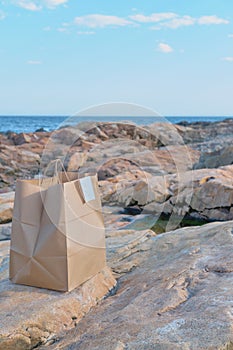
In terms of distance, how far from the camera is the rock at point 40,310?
242cm

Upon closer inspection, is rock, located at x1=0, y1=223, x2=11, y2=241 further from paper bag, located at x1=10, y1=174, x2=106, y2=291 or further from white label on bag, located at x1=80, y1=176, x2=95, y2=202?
white label on bag, located at x1=80, y1=176, x2=95, y2=202

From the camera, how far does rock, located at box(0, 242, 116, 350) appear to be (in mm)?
2420

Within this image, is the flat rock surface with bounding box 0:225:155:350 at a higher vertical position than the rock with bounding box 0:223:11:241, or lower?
higher

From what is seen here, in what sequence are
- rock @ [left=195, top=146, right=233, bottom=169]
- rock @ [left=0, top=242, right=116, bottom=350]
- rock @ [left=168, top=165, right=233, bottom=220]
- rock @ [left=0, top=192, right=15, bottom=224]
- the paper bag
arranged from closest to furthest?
1. rock @ [left=0, top=242, right=116, bottom=350]
2. the paper bag
3. rock @ [left=0, top=192, right=15, bottom=224]
4. rock @ [left=168, top=165, right=233, bottom=220]
5. rock @ [left=195, top=146, right=233, bottom=169]

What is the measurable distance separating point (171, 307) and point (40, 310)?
82 cm

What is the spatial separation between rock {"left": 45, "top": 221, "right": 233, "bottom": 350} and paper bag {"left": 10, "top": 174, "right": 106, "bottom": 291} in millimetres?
366

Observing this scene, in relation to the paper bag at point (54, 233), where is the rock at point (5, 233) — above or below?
below

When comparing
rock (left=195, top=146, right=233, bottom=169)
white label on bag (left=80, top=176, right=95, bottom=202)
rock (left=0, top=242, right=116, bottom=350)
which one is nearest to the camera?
rock (left=0, top=242, right=116, bottom=350)

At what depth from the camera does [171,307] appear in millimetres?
2414

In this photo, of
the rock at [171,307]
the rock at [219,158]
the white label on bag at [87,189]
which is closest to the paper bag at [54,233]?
the white label on bag at [87,189]

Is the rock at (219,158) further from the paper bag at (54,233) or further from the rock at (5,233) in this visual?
the paper bag at (54,233)

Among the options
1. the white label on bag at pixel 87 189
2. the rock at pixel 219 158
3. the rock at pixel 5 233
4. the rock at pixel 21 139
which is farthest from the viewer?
the rock at pixel 21 139

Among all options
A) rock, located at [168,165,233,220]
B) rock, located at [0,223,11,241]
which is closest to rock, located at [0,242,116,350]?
rock, located at [0,223,11,241]

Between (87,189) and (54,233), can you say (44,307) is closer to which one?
(54,233)
